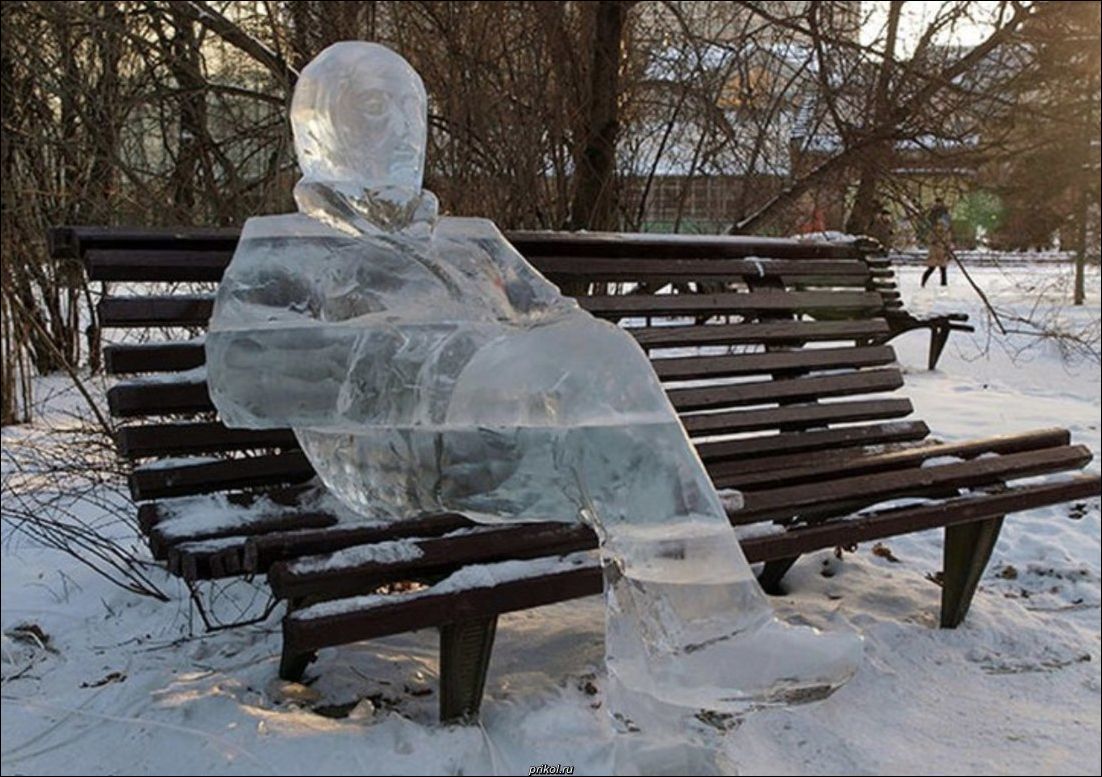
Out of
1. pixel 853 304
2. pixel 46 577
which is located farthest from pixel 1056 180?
pixel 46 577

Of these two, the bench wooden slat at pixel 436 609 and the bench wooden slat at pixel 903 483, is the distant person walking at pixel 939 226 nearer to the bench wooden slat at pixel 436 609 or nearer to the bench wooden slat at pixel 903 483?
the bench wooden slat at pixel 903 483

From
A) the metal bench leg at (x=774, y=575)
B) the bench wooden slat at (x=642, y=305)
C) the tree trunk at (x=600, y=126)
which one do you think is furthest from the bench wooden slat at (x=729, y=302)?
the tree trunk at (x=600, y=126)

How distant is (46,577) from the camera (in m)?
2.72

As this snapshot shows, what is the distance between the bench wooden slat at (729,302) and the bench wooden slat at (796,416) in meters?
0.33

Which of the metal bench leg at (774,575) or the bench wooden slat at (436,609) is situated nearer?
the bench wooden slat at (436,609)

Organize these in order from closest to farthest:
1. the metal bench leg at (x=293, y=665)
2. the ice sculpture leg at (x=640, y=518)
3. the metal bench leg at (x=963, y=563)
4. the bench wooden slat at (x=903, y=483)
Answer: the ice sculpture leg at (x=640, y=518) → the metal bench leg at (x=293, y=665) → the bench wooden slat at (x=903, y=483) → the metal bench leg at (x=963, y=563)

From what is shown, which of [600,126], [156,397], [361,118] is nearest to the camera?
[361,118]

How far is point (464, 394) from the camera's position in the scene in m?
0.97

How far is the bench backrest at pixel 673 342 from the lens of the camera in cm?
220

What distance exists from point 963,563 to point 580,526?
1426 mm

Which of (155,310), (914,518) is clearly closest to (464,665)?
(155,310)

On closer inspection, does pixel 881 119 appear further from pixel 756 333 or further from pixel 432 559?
pixel 432 559

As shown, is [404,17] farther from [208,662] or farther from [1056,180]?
[1056,180]

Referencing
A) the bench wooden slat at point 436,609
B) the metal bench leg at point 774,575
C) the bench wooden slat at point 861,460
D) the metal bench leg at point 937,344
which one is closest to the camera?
the bench wooden slat at point 436,609
